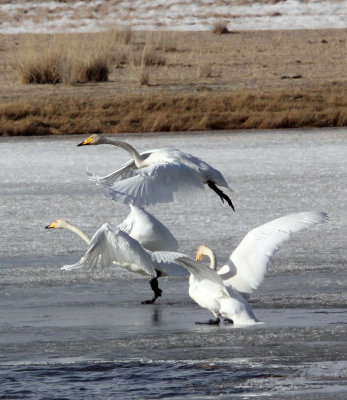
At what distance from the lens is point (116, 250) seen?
7.12 metres

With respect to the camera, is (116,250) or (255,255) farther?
(116,250)

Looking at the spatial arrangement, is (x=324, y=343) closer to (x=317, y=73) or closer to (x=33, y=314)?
(x=33, y=314)

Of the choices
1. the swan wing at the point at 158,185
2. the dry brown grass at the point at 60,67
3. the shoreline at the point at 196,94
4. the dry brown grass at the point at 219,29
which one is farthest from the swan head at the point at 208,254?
the dry brown grass at the point at 219,29

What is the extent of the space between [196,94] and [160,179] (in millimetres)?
12474

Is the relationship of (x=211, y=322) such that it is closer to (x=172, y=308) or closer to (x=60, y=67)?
(x=172, y=308)

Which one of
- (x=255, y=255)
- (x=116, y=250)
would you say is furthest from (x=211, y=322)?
(x=116, y=250)

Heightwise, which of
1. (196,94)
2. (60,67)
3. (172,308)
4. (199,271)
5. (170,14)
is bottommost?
(170,14)

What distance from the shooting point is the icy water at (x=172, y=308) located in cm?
544

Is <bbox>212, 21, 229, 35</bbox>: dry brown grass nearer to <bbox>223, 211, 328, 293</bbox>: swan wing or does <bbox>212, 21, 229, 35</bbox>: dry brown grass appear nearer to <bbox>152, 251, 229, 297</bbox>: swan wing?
<bbox>223, 211, 328, 293</bbox>: swan wing

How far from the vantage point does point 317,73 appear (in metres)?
24.4

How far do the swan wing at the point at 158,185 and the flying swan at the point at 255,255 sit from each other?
4.40 feet

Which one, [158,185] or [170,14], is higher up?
[158,185]

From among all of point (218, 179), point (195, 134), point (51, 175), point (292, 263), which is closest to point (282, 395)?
point (292, 263)

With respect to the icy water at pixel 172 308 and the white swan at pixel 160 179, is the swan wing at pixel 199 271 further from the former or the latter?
→ the white swan at pixel 160 179
